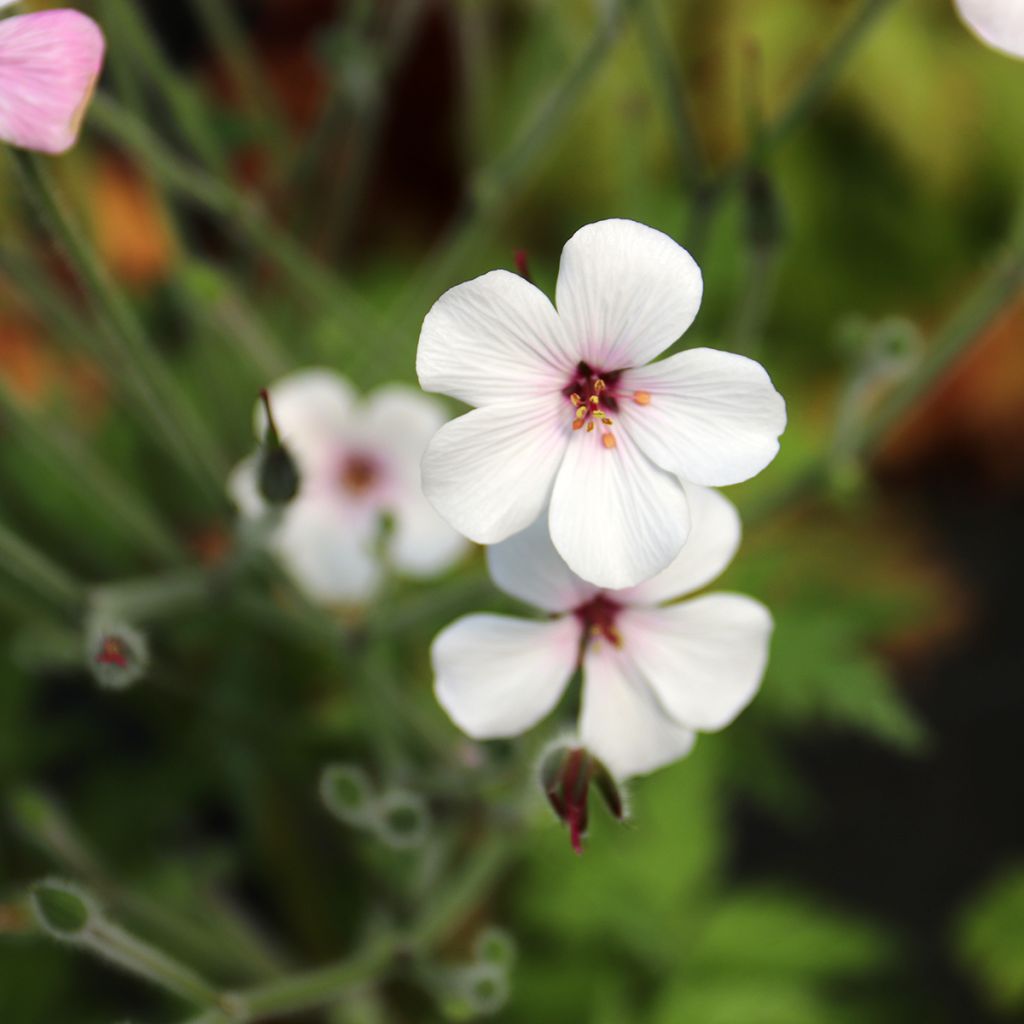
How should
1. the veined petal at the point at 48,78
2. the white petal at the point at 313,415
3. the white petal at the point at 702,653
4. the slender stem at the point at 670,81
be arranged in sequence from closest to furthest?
the veined petal at the point at 48,78, the white petal at the point at 702,653, the slender stem at the point at 670,81, the white petal at the point at 313,415

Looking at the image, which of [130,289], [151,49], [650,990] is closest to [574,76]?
[151,49]

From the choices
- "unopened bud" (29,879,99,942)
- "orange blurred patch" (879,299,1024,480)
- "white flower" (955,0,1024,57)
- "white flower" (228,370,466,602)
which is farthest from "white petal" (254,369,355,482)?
"orange blurred patch" (879,299,1024,480)

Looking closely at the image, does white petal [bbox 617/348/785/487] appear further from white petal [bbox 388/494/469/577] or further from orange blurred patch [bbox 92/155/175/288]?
orange blurred patch [bbox 92/155/175/288]

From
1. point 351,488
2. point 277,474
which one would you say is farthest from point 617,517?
point 351,488

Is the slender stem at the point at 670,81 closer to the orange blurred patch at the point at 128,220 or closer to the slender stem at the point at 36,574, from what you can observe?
the slender stem at the point at 36,574

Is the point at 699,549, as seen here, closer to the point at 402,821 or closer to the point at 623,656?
the point at 623,656

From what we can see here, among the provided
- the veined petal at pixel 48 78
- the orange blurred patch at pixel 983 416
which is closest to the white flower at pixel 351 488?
the veined petal at pixel 48 78

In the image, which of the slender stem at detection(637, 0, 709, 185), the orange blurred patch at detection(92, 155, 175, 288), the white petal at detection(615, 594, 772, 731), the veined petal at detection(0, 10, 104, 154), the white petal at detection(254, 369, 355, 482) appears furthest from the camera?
the orange blurred patch at detection(92, 155, 175, 288)
